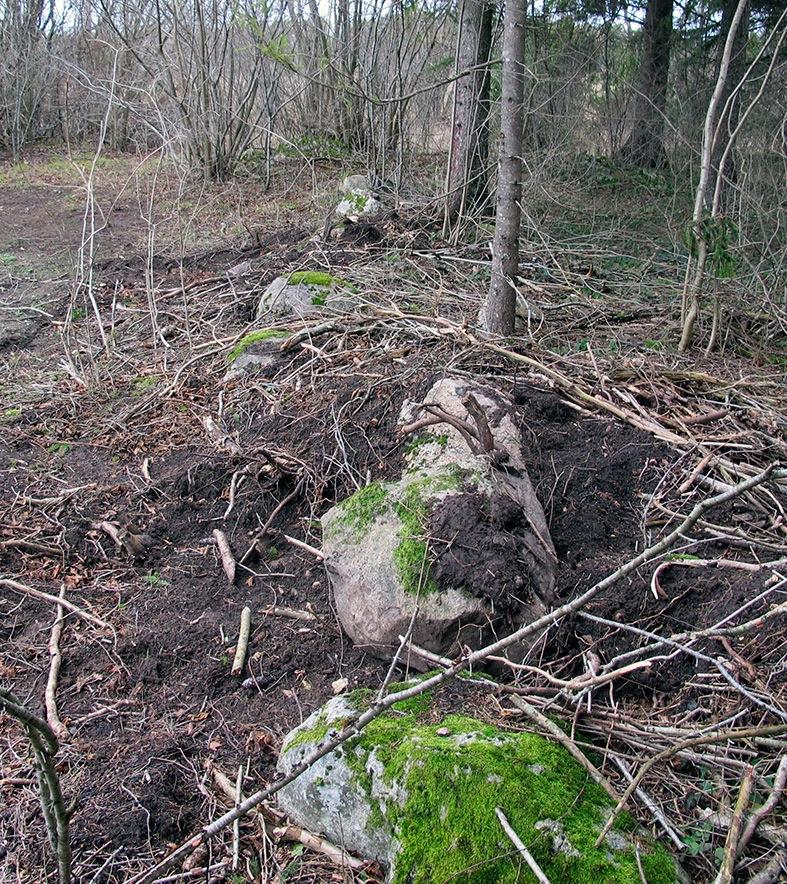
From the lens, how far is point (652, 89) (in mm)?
12094

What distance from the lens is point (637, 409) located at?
4555 millimetres

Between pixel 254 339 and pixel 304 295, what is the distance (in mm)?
678

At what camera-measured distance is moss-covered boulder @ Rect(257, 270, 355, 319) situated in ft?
21.1

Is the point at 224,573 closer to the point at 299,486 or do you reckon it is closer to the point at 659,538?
the point at 299,486

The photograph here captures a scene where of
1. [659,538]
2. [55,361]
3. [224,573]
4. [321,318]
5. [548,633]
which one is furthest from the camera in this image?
[55,361]

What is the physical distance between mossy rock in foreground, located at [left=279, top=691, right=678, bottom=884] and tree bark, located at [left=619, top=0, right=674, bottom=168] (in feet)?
35.9

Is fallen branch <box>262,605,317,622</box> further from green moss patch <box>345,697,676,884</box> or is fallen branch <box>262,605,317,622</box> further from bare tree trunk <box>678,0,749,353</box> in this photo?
bare tree trunk <box>678,0,749,353</box>

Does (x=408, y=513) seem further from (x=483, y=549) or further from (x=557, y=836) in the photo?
(x=557, y=836)

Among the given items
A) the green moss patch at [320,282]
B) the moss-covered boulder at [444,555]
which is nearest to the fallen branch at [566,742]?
the moss-covered boulder at [444,555]

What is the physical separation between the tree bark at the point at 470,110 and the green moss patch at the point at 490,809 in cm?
589

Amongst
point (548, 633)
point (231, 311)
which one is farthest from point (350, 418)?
point (231, 311)

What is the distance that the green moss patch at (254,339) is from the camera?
615cm

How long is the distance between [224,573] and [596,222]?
735 centimetres

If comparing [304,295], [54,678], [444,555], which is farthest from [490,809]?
[304,295]
